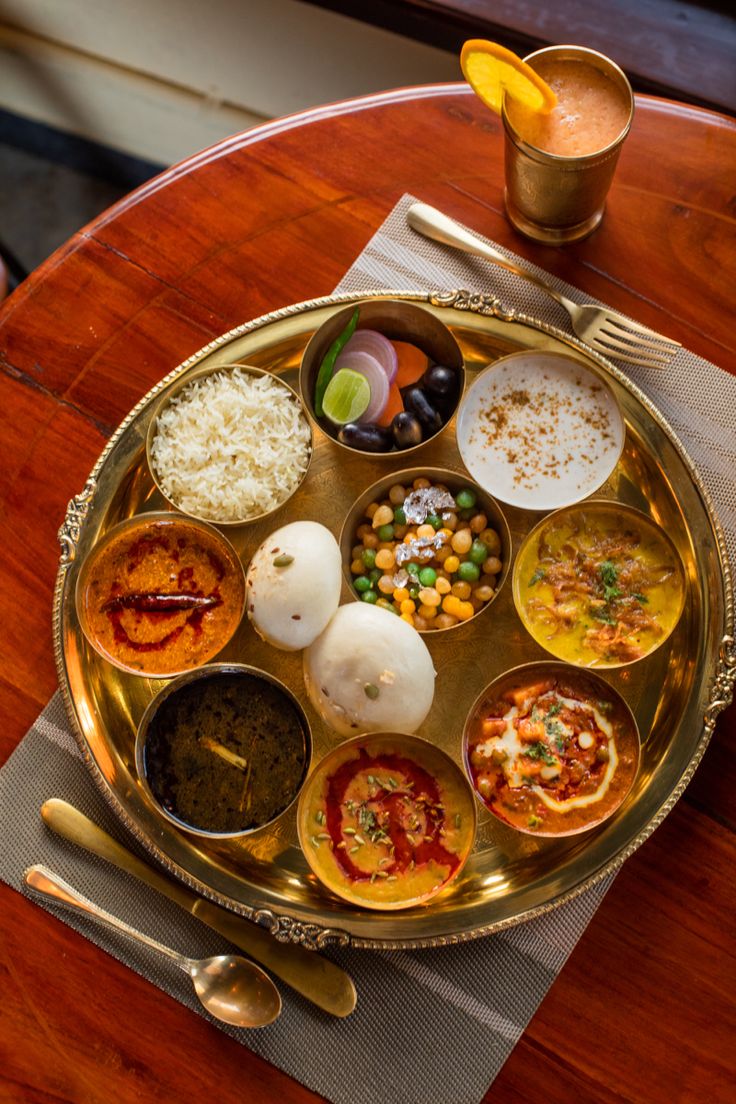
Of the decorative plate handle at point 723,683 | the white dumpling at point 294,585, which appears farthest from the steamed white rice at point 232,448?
the decorative plate handle at point 723,683

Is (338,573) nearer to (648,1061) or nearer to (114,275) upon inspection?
(114,275)

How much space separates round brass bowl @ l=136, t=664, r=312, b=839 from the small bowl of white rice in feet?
1.09

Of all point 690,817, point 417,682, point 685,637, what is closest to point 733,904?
point 690,817

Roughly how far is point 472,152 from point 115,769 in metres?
1.66

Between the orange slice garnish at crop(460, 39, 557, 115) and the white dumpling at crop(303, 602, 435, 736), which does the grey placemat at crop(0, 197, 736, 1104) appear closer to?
the white dumpling at crop(303, 602, 435, 736)

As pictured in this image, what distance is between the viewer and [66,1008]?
2127 millimetres

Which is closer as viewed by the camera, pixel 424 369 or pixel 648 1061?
pixel 648 1061

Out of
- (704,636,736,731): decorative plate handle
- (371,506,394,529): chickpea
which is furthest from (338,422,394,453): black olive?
(704,636,736,731): decorative plate handle

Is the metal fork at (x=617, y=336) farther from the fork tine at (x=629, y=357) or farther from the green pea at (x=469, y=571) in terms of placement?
the green pea at (x=469, y=571)

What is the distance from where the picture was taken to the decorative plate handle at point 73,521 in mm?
2215

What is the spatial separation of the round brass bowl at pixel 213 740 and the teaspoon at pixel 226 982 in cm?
25

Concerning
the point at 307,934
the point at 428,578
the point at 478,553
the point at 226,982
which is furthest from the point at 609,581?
the point at 226,982

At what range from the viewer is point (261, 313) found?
2365mm

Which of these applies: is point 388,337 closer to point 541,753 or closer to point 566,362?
point 566,362
